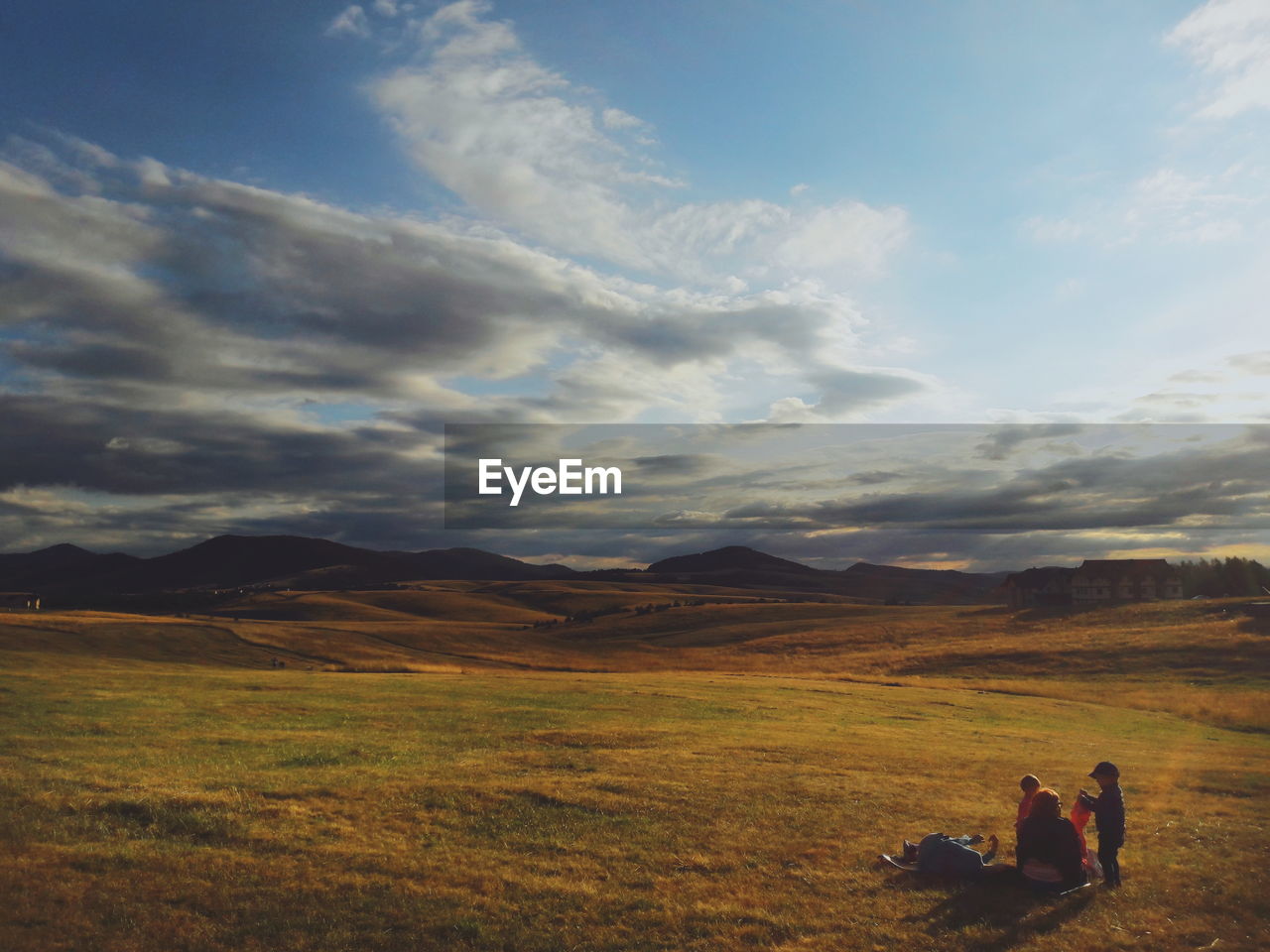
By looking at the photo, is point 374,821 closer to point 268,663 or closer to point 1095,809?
point 1095,809

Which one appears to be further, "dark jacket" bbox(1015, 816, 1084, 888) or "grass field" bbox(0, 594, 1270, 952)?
"dark jacket" bbox(1015, 816, 1084, 888)

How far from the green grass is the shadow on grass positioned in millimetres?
62

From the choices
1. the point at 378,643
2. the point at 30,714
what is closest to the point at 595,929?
the point at 30,714

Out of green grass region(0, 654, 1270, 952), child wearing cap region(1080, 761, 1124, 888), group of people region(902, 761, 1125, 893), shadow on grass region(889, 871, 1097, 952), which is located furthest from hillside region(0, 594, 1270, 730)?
shadow on grass region(889, 871, 1097, 952)

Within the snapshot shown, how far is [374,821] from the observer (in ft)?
58.5

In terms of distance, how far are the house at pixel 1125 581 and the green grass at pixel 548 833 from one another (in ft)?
416

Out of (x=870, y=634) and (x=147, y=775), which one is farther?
(x=870, y=634)

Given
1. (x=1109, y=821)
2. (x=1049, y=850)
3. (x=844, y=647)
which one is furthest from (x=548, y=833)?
(x=844, y=647)

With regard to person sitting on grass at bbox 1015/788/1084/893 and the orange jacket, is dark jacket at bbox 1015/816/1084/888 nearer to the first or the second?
person sitting on grass at bbox 1015/788/1084/893

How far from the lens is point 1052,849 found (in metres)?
15.7

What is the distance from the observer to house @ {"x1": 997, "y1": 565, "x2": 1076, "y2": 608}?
15150cm

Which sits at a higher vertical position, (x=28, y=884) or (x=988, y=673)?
(x=28, y=884)

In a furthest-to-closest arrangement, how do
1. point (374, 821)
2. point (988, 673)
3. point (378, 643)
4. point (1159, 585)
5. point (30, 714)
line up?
point (1159, 585)
point (378, 643)
point (988, 673)
point (30, 714)
point (374, 821)

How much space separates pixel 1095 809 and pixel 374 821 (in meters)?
14.7
